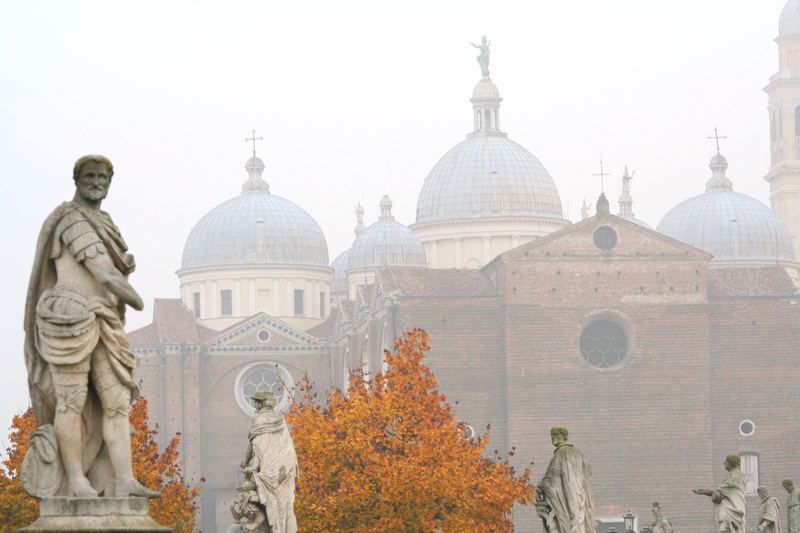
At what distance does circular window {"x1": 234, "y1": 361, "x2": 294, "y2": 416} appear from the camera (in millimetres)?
85188

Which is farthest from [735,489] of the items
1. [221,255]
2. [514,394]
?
[221,255]

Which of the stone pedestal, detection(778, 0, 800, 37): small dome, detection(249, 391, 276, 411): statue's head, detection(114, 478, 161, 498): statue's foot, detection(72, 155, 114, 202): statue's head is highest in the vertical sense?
detection(778, 0, 800, 37): small dome

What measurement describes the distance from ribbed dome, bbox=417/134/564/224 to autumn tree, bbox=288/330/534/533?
48.1 m

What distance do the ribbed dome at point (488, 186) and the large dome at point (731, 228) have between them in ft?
22.6

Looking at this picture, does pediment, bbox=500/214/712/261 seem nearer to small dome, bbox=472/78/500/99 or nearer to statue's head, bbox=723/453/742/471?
small dome, bbox=472/78/500/99

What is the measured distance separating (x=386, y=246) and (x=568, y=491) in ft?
246

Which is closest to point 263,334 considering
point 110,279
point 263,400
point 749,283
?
point 749,283

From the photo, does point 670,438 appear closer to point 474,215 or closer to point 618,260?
point 618,260

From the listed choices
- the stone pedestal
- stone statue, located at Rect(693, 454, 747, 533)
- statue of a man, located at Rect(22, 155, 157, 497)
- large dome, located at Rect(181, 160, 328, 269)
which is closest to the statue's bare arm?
statue of a man, located at Rect(22, 155, 157, 497)

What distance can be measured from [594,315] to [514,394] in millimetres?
4209

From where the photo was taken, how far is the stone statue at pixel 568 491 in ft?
56.0

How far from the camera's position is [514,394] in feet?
221

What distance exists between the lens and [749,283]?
70625 mm

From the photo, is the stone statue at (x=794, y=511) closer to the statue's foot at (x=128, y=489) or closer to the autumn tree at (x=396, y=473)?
the autumn tree at (x=396, y=473)
